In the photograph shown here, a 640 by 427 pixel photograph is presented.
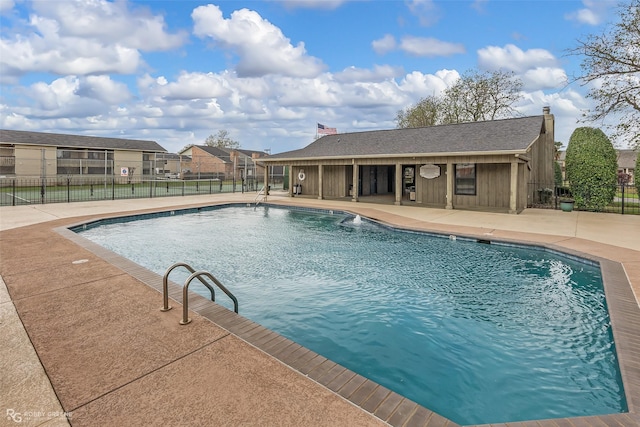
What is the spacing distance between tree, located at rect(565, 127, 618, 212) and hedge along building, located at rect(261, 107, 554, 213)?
5.05 ft

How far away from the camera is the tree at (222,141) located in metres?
66.6

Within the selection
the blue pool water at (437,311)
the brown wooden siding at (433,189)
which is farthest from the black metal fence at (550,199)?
the blue pool water at (437,311)

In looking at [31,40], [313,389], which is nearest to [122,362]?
[313,389]

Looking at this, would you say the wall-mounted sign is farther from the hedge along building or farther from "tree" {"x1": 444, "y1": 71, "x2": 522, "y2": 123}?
"tree" {"x1": 444, "y1": 71, "x2": 522, "y2": 123}

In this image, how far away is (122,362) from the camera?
298 centimetres

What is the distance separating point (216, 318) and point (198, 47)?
18391 mm

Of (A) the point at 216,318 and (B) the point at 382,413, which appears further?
(A) the point at 216,318

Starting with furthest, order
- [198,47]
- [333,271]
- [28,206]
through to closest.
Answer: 1. [198,47]
2. [28,206]
3. [333,271]

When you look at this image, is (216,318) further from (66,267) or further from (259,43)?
(259,43)

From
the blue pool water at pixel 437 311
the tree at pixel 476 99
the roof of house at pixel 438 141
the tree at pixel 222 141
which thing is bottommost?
the blue pool water at pixel 437 311

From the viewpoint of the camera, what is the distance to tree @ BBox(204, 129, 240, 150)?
218 ft

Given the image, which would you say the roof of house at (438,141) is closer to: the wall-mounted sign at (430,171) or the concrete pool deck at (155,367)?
the wall-mounted sign at (430,171)

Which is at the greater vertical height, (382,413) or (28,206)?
(28,206)

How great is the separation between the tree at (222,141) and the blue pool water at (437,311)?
59397mm
